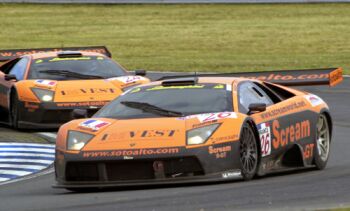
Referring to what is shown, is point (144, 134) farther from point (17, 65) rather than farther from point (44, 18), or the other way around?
point (44, 18)

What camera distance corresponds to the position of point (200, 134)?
10.2m

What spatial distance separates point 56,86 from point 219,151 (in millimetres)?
7465

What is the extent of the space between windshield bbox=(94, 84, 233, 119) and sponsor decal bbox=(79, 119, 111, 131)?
0.25m

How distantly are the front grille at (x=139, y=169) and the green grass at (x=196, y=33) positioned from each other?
18.6 meters

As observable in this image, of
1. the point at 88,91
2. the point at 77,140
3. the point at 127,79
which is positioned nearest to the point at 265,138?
the point at 77,140

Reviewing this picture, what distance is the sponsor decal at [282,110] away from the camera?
1125 cm

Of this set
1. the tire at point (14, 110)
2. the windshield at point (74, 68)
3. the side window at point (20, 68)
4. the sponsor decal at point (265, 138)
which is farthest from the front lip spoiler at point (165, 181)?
the side window at point (20, 68)

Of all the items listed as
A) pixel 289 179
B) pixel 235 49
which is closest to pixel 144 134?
pixel 289 179

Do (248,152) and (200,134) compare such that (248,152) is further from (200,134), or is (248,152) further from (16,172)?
(16,172)

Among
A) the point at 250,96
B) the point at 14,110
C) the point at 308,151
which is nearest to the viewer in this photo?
the point at 250,96

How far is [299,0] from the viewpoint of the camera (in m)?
46.1

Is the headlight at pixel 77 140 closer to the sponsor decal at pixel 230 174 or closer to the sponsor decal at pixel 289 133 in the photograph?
the sponsor decal at pixel 230 174

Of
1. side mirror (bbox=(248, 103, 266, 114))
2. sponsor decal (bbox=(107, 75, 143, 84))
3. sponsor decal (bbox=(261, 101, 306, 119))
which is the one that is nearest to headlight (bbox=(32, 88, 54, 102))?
sponsor decal (bbox=(107, 75, 143, 84))

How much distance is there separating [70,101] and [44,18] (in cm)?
2910
